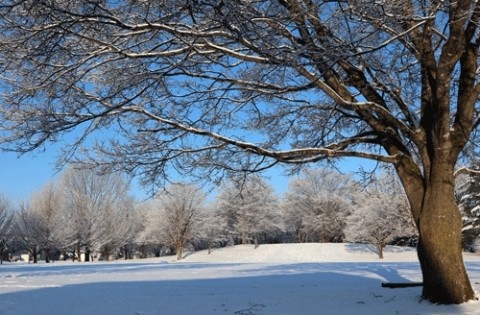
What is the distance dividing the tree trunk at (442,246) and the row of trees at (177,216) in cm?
2687

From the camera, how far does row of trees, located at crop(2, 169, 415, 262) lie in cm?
4188

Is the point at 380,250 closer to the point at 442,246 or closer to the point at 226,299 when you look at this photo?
the point at 226,299

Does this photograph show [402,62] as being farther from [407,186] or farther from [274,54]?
[274,54]

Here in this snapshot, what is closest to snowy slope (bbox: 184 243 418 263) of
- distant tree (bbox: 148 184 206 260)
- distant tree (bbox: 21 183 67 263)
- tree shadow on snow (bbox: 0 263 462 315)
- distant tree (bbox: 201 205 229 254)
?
distant tree (bbox: 148 184 206 260)

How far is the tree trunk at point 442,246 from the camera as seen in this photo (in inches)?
265

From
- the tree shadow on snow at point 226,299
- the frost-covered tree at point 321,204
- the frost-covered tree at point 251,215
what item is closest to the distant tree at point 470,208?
the frost-covered tree at point 321,204

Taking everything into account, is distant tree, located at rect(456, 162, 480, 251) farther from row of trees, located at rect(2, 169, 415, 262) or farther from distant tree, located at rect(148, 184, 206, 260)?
distant tree, located at rect(148, 184, 206, 260)

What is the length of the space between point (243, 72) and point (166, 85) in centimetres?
133

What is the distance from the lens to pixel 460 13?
5.87 metres

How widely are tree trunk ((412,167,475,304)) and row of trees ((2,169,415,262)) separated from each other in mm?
26871

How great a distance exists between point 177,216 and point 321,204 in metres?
18.1

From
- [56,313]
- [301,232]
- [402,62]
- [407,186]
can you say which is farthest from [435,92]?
[301,232]

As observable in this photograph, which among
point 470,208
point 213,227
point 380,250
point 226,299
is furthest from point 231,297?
point 213,227

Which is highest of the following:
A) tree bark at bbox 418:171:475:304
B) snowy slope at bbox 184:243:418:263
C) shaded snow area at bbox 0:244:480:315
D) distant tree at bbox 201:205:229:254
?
distant tree at bbox 201:205:229:254
